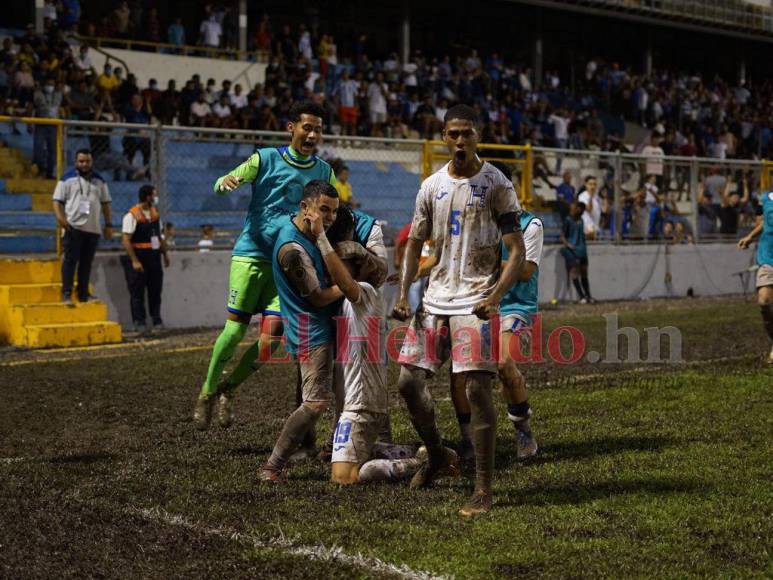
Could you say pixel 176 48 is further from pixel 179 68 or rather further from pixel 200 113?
pixel 200 113

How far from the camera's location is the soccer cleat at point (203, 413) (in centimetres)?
810

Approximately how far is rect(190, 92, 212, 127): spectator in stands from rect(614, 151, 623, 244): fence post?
759cm

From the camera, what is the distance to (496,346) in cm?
616

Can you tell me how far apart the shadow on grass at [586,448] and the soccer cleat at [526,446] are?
0.14 ft

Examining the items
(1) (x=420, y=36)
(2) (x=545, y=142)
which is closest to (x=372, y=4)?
(1) (x=420, y=36)

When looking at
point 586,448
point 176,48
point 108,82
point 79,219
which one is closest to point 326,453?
point 586,448

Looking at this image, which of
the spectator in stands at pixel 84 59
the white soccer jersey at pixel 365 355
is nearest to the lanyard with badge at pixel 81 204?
the spectator in stands at pixel 84 59

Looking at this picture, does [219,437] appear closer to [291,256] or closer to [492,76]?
[291,256]


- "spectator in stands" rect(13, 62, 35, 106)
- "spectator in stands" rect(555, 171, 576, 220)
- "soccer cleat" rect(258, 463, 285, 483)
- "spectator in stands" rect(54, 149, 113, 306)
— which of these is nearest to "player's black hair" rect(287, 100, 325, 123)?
"soccer cleat" rect(258, 463, 285, 483)

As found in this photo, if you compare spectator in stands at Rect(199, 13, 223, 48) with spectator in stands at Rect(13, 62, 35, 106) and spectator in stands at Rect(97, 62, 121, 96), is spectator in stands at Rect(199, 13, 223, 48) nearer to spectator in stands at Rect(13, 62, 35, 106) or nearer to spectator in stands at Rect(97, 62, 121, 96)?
spectator in stands at Rect(97, 62, 121, 96)

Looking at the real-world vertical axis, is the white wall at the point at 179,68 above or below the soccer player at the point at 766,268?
above

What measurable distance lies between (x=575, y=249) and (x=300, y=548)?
1611 centimetres

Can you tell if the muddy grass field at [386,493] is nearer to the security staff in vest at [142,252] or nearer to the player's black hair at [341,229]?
the player's black hair at [341,229]

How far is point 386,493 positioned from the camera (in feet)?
21.1
